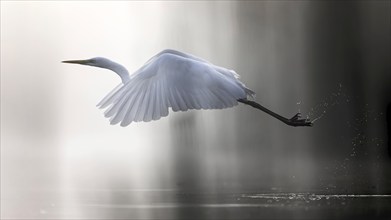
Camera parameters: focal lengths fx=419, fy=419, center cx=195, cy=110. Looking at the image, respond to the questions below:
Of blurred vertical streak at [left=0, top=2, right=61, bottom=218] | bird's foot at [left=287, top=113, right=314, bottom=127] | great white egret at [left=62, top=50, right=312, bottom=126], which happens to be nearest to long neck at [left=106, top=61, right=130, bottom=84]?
great white egret at [left=62, top=50, right=312, bottom=126]

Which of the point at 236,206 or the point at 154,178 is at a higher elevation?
the point at 154,178

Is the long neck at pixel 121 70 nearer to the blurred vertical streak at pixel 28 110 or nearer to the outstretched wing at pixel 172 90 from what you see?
the outstretched wing at pixel 172 90

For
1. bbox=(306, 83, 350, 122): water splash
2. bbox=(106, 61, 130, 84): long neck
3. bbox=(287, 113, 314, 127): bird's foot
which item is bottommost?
bbox=(287, 113, 314, 127): bird's foot

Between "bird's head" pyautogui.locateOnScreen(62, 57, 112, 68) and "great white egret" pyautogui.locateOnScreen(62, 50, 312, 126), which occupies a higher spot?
"bird's head" pyautogui.locateOnScreen(62, 57, 112, 68)

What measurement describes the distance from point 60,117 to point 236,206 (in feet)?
2.54

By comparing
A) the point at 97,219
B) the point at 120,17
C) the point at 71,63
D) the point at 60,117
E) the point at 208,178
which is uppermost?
the point at 120,17

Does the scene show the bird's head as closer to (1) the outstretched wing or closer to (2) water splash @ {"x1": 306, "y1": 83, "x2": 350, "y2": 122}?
(1) the outstretched wing

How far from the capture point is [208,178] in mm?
1604

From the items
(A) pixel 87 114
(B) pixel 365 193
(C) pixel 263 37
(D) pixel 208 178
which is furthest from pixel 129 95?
(B) pixel 365 193

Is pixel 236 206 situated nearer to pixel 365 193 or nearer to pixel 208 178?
pixel 208 178

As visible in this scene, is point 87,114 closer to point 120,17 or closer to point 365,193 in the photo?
point 120,17

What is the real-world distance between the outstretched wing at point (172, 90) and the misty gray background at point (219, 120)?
0.04 meters

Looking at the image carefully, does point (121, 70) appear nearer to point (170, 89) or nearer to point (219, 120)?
point (170, 89)

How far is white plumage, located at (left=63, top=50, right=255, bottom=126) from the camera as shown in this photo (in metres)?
1.58
